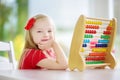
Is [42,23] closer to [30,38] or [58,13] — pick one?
[30,38]

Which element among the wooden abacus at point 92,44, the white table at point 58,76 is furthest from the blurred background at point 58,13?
the white table at point 58,76

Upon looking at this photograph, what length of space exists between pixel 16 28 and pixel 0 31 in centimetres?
17

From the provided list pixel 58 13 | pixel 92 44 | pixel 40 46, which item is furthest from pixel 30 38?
pixel 58 13

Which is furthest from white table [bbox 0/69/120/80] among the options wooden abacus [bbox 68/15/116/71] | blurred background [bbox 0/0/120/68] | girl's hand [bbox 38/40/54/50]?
blurred background [bbox 0/0/120/68]

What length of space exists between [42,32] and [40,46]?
59 mm

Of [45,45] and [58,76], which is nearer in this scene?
[58,76]

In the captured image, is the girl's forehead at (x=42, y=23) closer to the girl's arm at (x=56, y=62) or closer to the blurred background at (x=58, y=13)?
the girl's arm at (x=56, y=62)

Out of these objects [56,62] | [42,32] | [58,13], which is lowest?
[56,62]

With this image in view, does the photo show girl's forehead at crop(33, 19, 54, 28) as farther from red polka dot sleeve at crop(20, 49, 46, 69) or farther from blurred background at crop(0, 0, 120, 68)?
blurred background at crop(0, 0, 120, 68)

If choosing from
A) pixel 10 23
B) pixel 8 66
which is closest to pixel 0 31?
pixel 10 23

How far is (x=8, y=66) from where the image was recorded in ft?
3.68

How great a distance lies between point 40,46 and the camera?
0.94m

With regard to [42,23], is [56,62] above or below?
below

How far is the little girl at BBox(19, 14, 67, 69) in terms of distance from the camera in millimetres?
921
